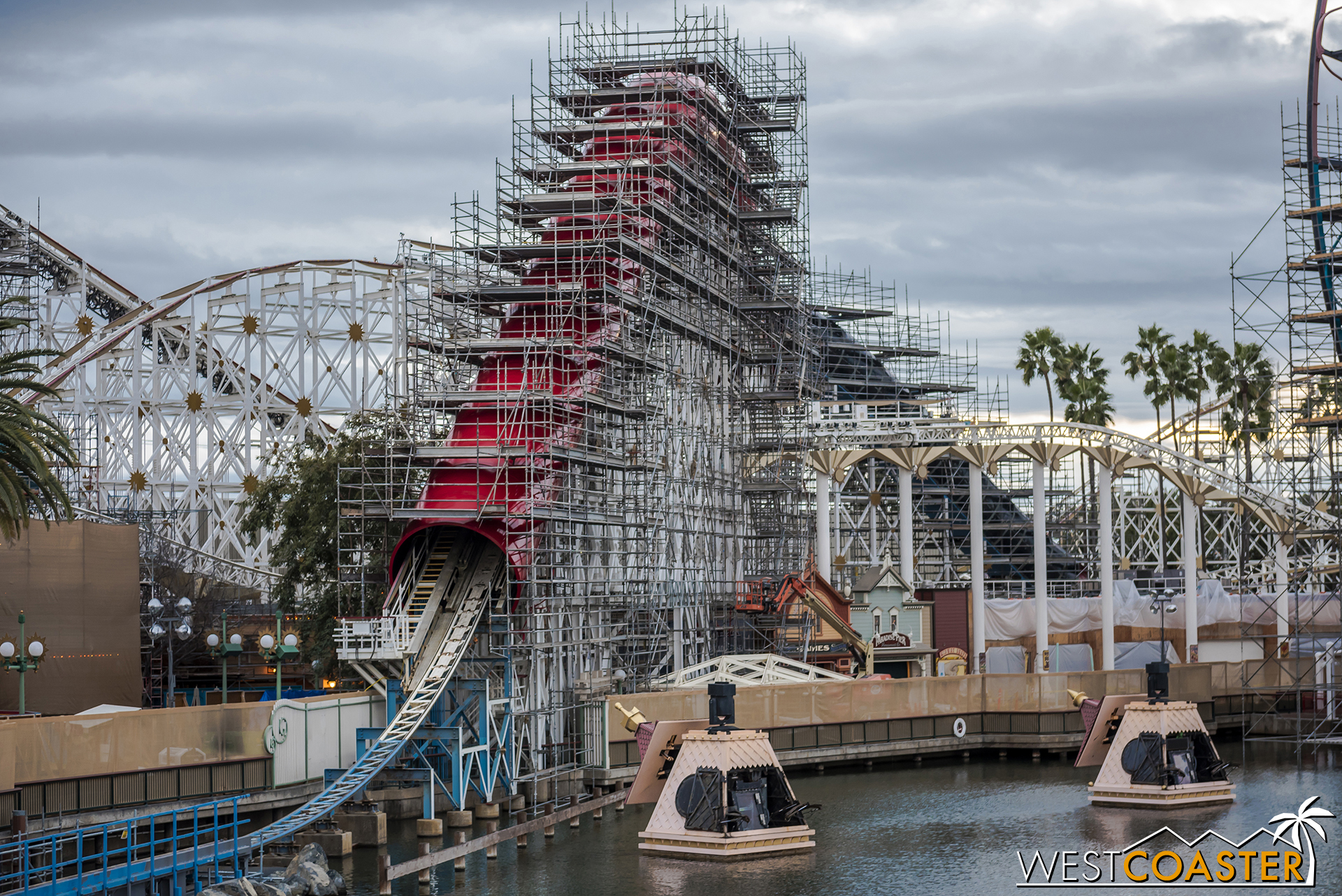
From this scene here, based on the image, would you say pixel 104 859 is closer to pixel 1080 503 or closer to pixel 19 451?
pixel 19 451

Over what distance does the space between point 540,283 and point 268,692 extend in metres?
15.1

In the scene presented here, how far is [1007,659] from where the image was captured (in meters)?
59.3

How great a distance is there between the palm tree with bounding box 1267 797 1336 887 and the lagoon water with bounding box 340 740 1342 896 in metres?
0.25

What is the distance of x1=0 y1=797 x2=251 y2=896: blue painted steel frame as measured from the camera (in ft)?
84.0

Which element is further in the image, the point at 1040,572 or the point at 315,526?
the point at 1040,572

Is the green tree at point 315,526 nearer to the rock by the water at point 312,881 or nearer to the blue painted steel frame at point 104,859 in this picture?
the blue painted steel frame at point 104,859

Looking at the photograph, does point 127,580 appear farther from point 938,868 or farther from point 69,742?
point 938,868

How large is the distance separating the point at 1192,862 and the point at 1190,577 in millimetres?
26857

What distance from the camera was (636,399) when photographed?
4653 centimetres

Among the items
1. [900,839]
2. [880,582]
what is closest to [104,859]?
[900,839]

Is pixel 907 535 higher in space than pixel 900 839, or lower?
higher

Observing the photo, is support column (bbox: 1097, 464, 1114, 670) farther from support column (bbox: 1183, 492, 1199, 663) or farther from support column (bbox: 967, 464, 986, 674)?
support column (bbox: 967, 464, 986, 674)

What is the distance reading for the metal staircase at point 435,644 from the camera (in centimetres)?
3319

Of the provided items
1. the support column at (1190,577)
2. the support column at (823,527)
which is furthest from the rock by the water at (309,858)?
the support column at (1190,577)
